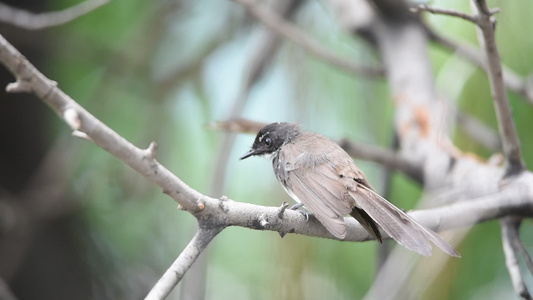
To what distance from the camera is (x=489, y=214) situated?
2.43 meters

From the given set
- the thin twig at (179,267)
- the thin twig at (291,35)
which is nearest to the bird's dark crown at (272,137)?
the thin twig at (291,35)

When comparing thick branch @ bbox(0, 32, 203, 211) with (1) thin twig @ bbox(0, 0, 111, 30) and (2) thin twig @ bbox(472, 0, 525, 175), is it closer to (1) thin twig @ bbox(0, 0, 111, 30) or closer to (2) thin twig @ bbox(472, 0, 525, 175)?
(2) thin twig @ bbox(472, 0, 525, 175)

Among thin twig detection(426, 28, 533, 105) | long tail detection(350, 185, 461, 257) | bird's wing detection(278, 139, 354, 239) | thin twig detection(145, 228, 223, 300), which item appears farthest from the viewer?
thin twig detection(426, 28, 533, 105)

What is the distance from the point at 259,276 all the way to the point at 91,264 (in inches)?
48.5

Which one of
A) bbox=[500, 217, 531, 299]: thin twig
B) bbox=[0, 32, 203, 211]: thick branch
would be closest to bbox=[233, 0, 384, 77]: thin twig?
bbox=[500, 217, 531, 299]: thin twig

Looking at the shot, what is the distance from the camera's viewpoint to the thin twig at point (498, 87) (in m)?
2.20

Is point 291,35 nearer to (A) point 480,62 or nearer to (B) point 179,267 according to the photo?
(A) point 480,62

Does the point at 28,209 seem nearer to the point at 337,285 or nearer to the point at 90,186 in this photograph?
the point at 90,186

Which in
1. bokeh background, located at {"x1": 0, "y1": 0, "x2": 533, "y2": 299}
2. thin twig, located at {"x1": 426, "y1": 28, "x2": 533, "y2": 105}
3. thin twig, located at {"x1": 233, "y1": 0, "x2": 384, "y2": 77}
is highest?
thin twig, located at {"x1": 426, "y1": 28, "x2": 533, "y2": 105}

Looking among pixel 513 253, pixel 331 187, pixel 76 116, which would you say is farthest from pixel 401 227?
pixel 76 116

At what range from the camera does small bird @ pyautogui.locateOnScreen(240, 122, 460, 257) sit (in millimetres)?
2025

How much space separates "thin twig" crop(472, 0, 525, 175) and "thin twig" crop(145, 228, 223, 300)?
130 cm

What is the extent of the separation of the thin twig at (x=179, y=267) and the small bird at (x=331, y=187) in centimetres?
51

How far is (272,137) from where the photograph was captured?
3.22 m
